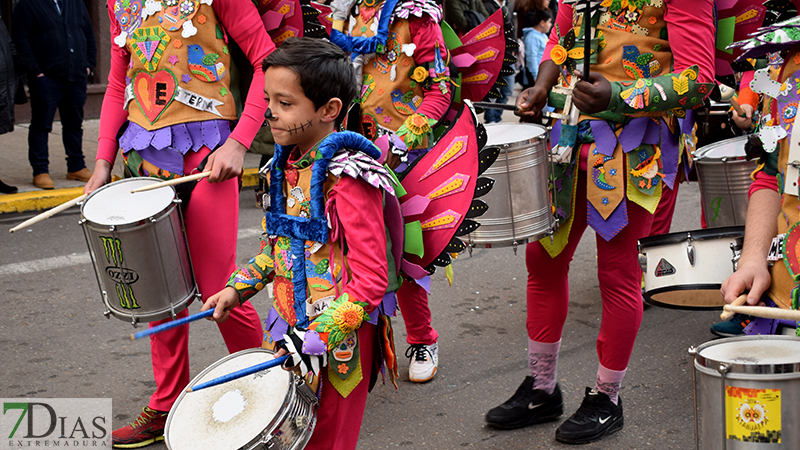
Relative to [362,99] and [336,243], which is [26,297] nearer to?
[362,99]

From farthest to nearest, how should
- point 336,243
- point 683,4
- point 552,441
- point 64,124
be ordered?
point 64,124, point 552,441, point 683,4, point 336,243

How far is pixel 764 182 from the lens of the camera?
88.5 inches

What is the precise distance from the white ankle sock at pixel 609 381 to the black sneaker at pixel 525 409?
236 mm

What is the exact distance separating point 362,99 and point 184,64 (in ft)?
3.30

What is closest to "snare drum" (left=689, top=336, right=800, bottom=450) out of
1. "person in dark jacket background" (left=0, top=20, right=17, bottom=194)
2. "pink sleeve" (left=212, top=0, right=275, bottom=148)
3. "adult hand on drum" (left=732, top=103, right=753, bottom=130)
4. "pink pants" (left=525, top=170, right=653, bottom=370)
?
"pink pants" (left=525, top=170, right=653, bottom=370)

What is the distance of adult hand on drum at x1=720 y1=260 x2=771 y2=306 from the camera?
2062mm

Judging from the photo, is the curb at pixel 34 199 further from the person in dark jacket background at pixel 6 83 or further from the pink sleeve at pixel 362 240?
the pink sleeve at pixel 362 240

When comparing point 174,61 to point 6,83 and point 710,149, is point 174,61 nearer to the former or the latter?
point 710,149

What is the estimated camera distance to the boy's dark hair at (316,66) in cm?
236

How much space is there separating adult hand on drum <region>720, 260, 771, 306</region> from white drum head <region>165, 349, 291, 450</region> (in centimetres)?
114

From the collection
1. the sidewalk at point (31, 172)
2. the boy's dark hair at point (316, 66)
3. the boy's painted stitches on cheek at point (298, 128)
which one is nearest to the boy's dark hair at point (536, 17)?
the sidewalk at point (31, 172)

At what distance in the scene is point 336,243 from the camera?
238 cm

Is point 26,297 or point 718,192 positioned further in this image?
point 26,297

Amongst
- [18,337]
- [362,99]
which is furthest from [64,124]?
[362,99]
